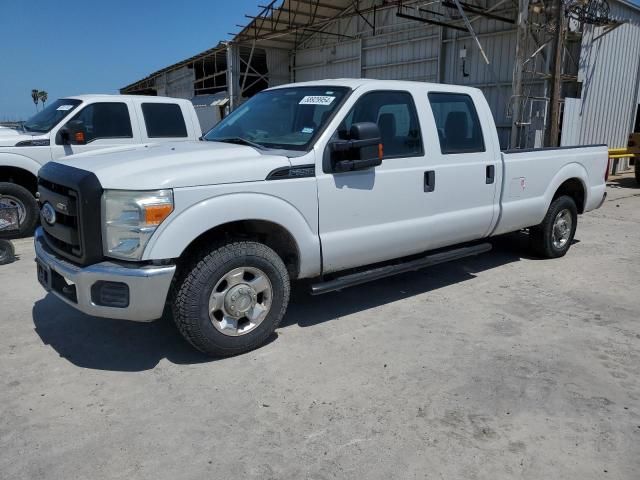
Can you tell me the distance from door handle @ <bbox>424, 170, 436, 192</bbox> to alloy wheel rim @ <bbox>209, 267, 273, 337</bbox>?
1745 mm

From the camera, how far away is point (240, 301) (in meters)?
3.75

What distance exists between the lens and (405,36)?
1891 centimetres

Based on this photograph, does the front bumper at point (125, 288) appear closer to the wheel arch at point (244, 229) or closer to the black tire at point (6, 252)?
the wheel arch at point (244, 229)

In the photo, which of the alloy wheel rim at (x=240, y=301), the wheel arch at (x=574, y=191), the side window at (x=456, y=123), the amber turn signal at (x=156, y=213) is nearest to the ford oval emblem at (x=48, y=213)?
the amber turn signal at (x=156, y=213)

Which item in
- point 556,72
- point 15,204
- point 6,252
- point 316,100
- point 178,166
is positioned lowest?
point 6,252

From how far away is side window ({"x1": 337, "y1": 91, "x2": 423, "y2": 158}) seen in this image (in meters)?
4.38

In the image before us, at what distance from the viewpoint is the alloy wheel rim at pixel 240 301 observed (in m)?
3.69

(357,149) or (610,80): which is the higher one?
(610,80)

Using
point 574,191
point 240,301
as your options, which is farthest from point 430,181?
point 574,191

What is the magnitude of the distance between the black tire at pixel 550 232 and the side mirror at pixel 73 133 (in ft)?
20.1

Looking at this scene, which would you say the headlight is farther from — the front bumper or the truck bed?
the truck bed

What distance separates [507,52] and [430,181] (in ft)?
41.9

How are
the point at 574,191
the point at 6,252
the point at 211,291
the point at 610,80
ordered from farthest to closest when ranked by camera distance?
the point at 610,80, the point at 574,191, the point at 6,252, the point at 211,291

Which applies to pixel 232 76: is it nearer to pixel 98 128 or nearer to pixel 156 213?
pixel 98 128
